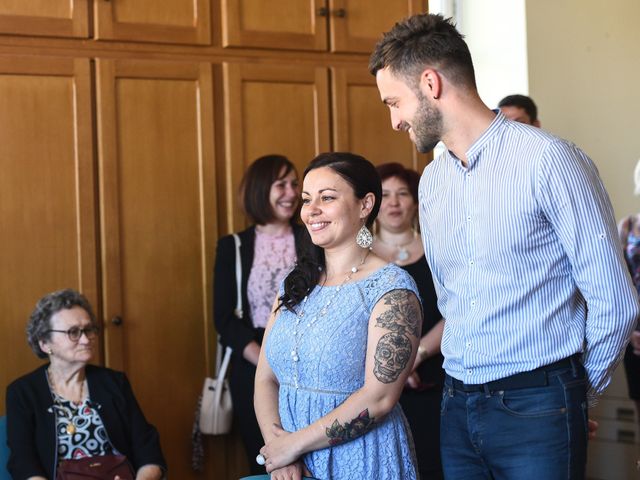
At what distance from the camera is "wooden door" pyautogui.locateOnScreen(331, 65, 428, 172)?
12.1 feet

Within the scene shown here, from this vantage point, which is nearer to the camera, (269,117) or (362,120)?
(269,117)

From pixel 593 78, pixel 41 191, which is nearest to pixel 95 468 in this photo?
pixel 41 191

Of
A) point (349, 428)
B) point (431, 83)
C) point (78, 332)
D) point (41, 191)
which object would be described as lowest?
point (349, 428)

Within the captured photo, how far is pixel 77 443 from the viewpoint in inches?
111

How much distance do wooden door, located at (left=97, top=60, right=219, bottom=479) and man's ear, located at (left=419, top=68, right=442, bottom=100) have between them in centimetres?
174

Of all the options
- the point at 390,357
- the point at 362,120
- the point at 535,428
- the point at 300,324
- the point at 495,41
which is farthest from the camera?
the point at 495,41

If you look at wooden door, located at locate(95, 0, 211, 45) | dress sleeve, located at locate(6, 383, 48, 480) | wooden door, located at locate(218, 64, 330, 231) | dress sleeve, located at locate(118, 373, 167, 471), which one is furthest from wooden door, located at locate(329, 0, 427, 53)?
dress sleeve, located at locate(6, 383, 48, 480)

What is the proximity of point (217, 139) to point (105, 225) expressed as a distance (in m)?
0.53

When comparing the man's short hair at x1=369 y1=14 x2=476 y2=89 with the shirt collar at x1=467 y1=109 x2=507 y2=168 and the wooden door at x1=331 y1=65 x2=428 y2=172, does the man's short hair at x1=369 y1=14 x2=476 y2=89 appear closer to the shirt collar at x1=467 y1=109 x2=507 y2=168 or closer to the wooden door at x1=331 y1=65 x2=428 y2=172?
the shirt collar at x1=467 y1=109 x2=507 y2=168

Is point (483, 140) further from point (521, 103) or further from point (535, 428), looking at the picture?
point (521, 103)

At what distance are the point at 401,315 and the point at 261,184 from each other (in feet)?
4.64

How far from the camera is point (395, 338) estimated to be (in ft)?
6.51

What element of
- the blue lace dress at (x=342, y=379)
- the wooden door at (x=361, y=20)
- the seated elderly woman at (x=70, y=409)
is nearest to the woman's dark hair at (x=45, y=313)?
the seated elderly woman at (x=70, y=409)

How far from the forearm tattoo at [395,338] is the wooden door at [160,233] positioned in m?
1.49
